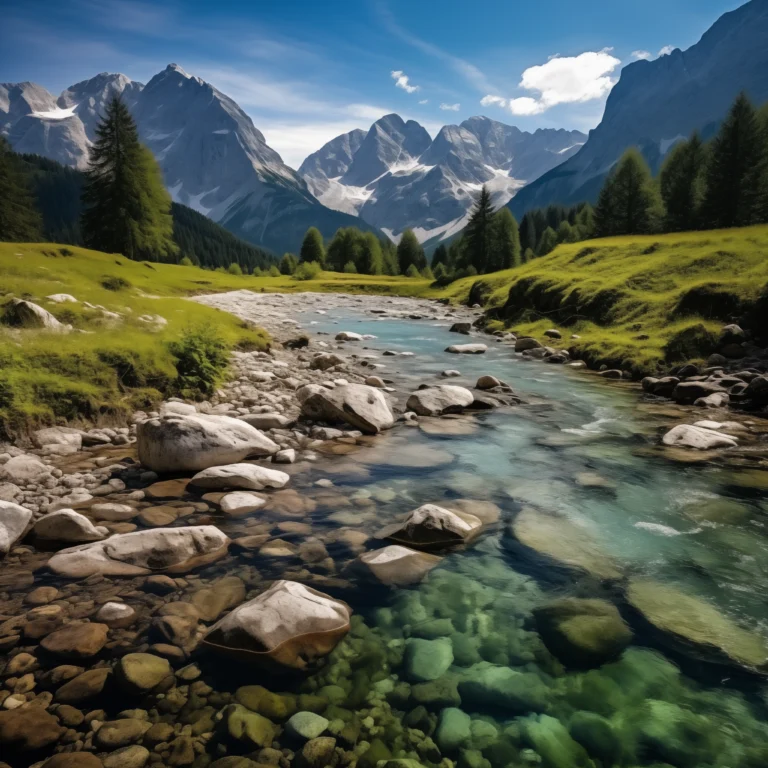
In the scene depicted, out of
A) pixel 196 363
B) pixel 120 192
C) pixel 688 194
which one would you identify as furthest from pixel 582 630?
pixel 688 194

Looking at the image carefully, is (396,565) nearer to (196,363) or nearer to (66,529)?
(66,529)

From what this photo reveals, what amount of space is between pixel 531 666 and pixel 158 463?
696 cm

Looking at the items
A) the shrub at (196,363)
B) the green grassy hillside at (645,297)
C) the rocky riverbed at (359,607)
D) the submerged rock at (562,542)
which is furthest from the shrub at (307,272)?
the submerged rock at (562,542)

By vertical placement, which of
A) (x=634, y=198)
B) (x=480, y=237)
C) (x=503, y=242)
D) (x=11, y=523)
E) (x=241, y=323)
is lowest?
(x=11, y=523)

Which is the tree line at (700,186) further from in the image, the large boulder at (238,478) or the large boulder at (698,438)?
the large boulder at (238,478)

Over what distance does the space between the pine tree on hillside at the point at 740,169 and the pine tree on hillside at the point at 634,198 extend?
397 inches

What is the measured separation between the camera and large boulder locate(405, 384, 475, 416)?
47.2 ft

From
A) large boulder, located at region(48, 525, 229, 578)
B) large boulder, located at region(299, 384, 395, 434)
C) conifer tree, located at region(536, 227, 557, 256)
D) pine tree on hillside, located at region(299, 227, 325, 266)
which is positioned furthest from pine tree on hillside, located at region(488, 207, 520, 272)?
large boulder, located at region(48, 525, 229, 578)

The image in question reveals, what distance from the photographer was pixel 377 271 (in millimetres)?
126688

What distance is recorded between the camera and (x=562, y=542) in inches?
285

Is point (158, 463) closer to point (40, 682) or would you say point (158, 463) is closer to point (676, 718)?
point (40, 682)

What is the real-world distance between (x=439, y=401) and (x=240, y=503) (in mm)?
7906

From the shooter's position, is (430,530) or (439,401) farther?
(439,401)

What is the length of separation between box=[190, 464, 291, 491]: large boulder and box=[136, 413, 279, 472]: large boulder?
48 cm
